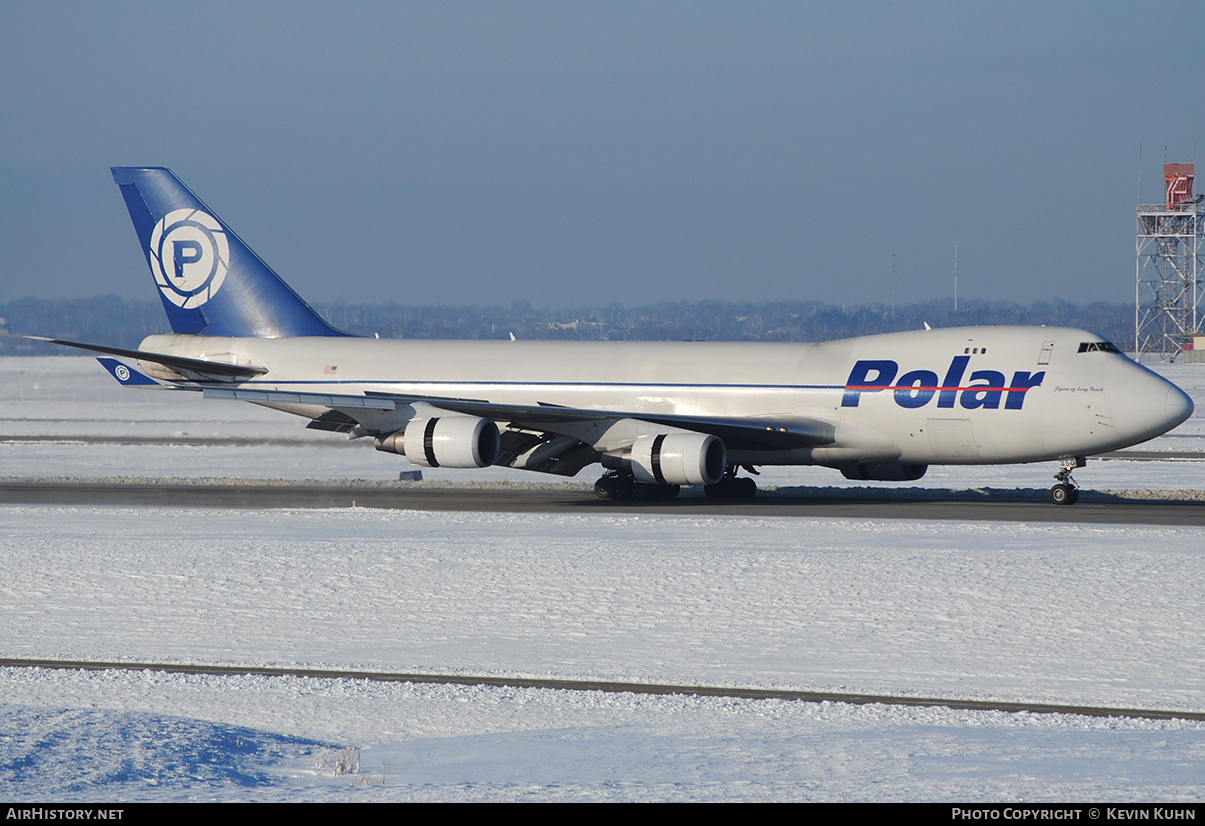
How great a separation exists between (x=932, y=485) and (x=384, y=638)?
2137 centimetres

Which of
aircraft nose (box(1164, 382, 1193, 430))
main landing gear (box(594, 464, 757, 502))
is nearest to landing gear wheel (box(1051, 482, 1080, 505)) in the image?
aircraft nose (box(1164, 382, 1193, 430))

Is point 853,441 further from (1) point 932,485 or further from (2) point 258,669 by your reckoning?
(2) point 258,669

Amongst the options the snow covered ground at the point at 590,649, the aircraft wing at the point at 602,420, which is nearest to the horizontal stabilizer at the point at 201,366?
the aircraft wing at the point at 602,420

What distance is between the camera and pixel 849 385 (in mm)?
27641

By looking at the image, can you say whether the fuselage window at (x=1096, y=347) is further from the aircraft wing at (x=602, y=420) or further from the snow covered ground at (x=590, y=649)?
the aircraft wing at (x=602, y=420)

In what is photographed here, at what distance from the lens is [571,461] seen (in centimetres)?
2920

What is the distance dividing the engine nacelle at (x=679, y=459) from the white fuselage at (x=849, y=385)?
0.75 m

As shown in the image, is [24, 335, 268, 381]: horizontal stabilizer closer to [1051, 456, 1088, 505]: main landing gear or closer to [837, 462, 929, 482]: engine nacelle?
[837, 462, 929, 482]: engine nacelle

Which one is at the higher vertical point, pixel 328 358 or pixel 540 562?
pixel 328 358

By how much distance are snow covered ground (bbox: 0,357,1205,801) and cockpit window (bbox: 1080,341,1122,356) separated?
16.7 feet

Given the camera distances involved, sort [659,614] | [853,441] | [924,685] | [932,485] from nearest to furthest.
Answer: [924,685] < [659,614] < [853,441] < [932,485]

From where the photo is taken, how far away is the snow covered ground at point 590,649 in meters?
9.16
